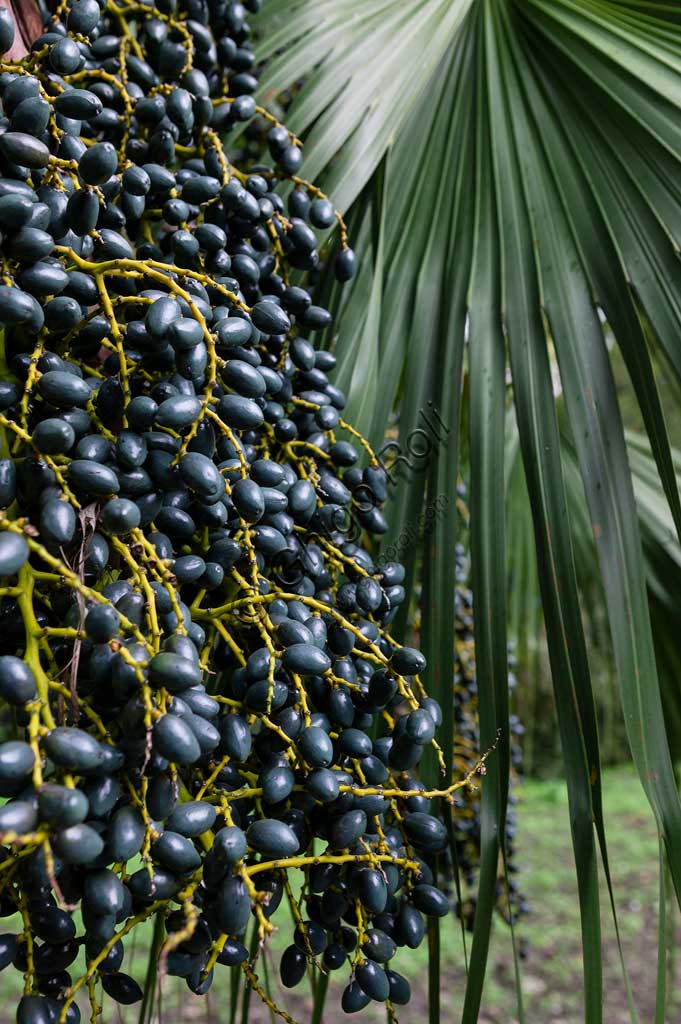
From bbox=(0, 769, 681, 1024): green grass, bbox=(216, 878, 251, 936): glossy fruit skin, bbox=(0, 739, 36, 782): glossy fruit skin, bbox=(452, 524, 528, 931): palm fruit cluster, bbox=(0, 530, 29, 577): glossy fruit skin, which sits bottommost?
bbox=(0, 769, 681, 1024): green grass

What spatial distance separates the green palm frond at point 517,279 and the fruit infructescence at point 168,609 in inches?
5.7

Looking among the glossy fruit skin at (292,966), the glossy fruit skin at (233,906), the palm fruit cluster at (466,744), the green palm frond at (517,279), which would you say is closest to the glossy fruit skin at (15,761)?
the glossy fruit skin at (233,906)

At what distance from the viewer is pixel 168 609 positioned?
52cm

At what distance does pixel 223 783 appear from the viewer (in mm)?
547

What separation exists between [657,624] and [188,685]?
2.54 feet

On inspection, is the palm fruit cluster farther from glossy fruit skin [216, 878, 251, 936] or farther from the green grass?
the green grass

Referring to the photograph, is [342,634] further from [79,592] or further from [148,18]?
[148,18]

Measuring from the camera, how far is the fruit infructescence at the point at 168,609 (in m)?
0.46

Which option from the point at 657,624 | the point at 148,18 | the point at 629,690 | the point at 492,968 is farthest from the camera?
the point at 492,968

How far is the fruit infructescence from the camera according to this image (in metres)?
0.46

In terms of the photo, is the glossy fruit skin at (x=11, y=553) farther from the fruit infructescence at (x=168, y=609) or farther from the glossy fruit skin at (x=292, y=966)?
the glossy fruit skin at (x=292, y=966)

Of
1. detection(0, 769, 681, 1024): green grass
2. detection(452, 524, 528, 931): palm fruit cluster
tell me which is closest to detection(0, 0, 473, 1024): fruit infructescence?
detection(452, 524, 528, 931): palm fruit cluster

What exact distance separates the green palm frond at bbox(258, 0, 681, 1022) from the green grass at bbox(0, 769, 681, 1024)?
1.76 meters

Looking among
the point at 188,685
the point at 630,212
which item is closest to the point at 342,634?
the point at 188,685
